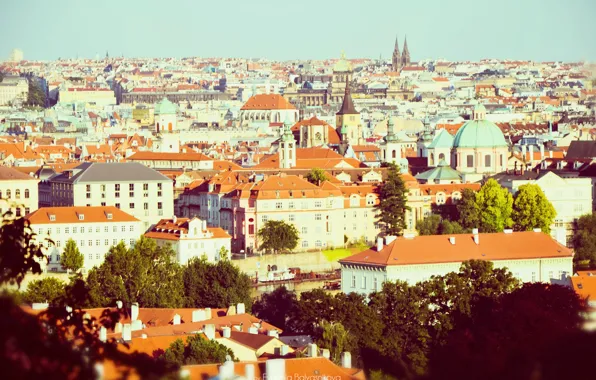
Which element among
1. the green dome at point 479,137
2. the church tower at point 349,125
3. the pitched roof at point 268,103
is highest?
the pitched roof at point 268,103

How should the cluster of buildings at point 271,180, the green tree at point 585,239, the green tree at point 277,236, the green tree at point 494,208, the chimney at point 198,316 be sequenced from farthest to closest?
the green tree at point 494,208 → the green tree at point 277,236 → the green tree at point 585,239 → the cluster of buildings at point 271,180 → the chimney at point 198,316

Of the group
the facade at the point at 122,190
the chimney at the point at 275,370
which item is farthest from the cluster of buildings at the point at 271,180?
the chimney at the point at 275,370

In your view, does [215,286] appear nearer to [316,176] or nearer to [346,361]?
[346,361]

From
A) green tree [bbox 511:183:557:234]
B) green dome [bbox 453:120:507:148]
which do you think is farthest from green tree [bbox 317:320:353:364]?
green dome [bbox 453:120:507:148]

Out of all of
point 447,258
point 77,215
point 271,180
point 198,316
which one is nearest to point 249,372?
point 198,316

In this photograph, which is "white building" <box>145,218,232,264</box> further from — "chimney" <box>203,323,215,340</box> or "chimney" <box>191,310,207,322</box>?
"chimney" <box>203,323,215,340</box>

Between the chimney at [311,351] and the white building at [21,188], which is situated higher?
the white building at [21,188]

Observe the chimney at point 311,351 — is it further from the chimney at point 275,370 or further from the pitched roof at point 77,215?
the pitched roof at point 77,215

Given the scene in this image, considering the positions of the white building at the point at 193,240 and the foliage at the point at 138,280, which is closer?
the foliage at the point at 138,280
